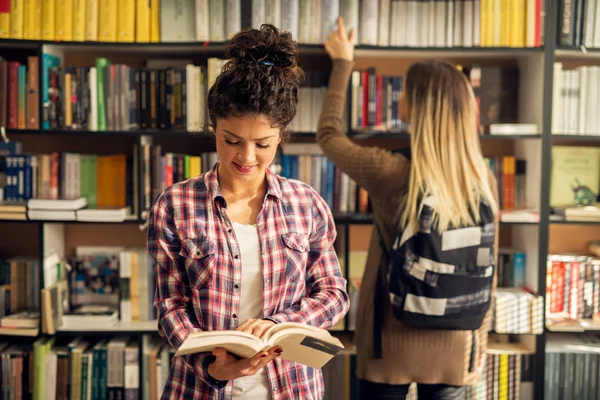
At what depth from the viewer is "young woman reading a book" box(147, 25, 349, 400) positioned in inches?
51.6

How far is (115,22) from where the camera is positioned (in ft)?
8.28

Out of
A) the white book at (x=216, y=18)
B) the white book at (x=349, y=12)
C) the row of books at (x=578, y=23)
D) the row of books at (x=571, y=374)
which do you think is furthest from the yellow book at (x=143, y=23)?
the row of books at (x=571, y=374)

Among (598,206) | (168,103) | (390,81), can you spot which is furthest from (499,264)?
(168,103)

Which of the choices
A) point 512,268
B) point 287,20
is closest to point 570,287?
point 512,268

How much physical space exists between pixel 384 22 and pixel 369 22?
2.4 inches

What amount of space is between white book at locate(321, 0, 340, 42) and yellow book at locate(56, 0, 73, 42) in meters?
0.93

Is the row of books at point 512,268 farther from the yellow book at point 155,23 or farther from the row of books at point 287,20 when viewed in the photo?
the yellow book at point 155,23

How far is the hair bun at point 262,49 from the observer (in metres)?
1.31

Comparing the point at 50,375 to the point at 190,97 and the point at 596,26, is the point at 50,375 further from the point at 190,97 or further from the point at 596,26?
the point at 596,26

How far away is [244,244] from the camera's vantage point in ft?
4.58

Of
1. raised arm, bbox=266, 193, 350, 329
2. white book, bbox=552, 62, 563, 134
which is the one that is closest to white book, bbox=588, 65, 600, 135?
white book, bbox=552, 62, 563, 134

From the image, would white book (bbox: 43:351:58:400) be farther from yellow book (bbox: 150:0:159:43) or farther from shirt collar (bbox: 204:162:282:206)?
shirt collar (bbox: 204:162:282:206)

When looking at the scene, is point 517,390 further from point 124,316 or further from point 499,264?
point 124,316

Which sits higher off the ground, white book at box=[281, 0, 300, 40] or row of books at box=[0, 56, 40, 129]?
white book at box=[281, 0, 300, 40]
